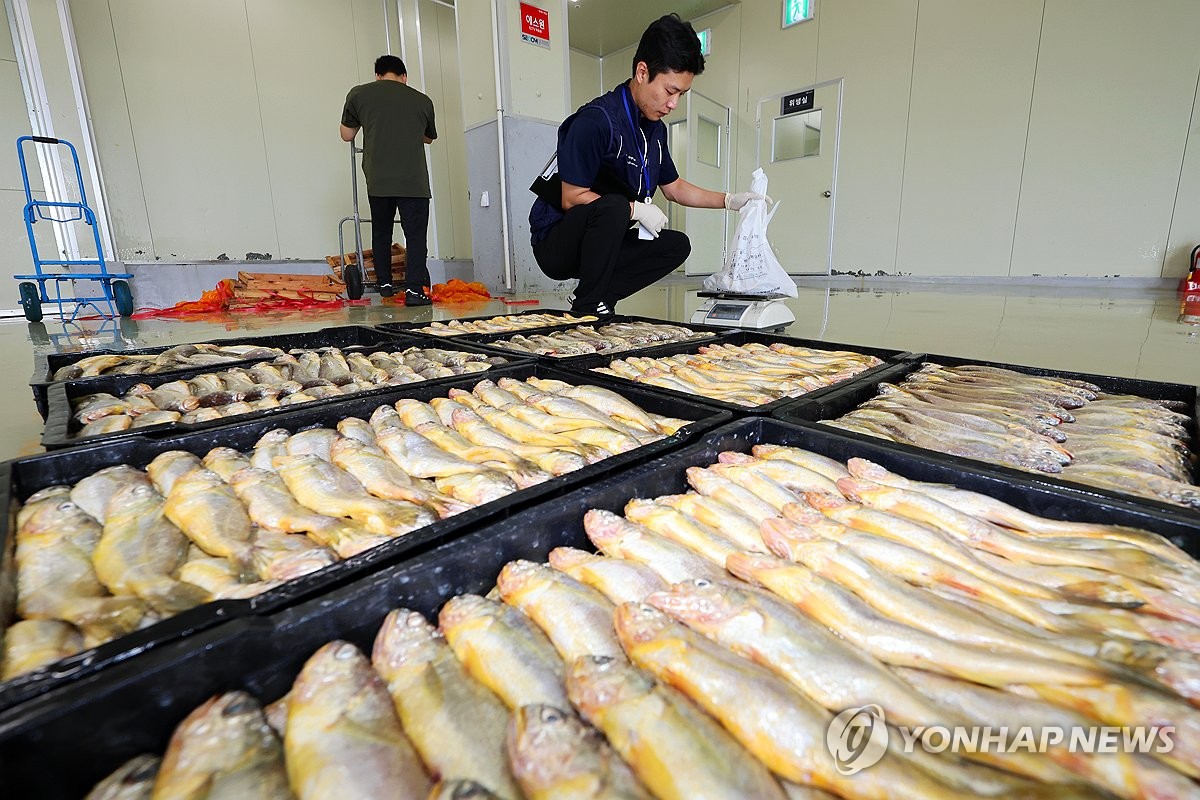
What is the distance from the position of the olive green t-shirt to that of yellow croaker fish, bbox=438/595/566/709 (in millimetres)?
6527

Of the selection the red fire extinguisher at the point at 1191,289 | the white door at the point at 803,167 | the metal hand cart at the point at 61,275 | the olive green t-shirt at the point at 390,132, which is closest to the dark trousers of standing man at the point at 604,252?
the olive green t-shirt at the point at 390,132

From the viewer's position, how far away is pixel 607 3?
9938 millimetres

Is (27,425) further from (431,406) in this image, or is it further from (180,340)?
(180,340)


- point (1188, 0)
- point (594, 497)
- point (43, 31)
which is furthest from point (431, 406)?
point (1188, 0)

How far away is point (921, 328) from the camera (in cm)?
432

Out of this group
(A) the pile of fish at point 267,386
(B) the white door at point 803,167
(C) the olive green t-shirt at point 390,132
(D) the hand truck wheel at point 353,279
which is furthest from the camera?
(B) the white door at point 803,167

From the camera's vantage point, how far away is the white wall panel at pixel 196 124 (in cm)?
733

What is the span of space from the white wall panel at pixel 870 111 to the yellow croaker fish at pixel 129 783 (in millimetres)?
10302

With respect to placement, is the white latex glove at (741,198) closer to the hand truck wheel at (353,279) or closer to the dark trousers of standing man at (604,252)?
the dark trousers of standing man at (604,252)

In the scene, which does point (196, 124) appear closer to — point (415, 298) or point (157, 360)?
point (415, 298)

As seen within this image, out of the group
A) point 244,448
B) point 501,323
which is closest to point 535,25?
point 501,323

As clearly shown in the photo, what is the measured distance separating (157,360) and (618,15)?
35.9ft

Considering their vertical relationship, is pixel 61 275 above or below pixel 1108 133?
below

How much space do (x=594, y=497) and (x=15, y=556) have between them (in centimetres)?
101
